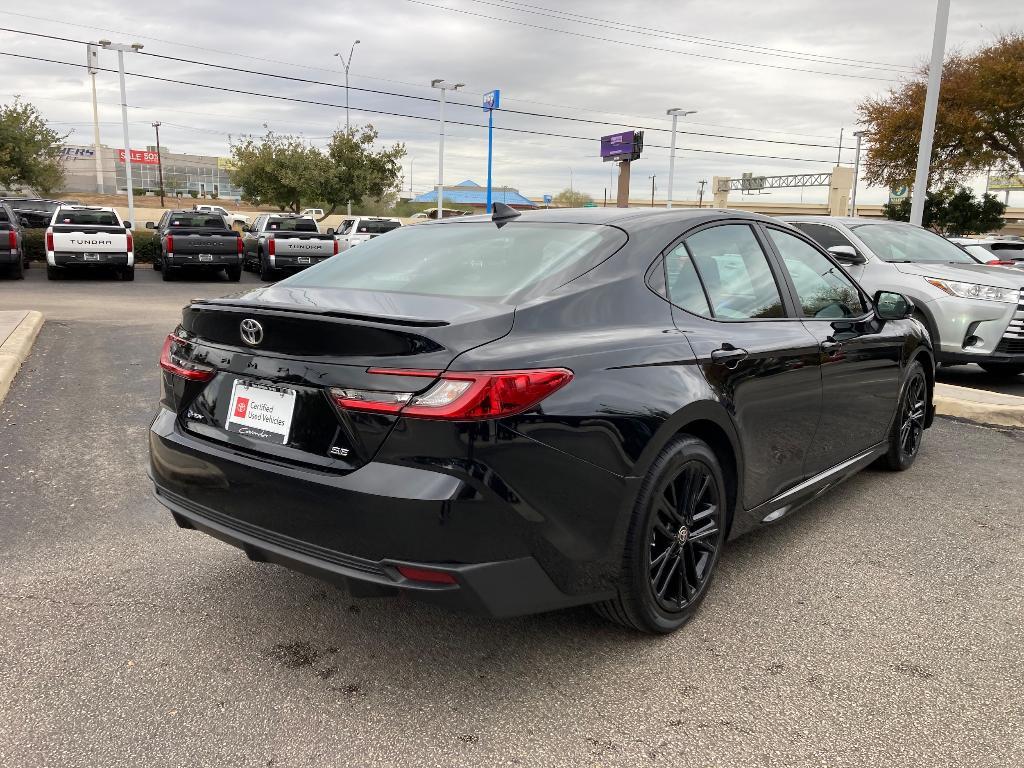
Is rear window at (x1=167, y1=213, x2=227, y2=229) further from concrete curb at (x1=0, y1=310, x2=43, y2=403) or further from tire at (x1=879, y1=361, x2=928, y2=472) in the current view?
tire at (x1=879, y1=361, x2=928, y2=472)

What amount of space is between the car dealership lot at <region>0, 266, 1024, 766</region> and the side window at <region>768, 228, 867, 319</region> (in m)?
1.13

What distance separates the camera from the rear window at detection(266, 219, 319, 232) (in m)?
21.5

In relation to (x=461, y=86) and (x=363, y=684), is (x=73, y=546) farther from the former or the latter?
(x=461, y=86)

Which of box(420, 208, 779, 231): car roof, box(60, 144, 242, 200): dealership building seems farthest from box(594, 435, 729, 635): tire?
box(60, 144, 242, 200): dealership building

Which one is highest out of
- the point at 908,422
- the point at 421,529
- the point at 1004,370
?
the point at 421,529

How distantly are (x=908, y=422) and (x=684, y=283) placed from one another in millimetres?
2689

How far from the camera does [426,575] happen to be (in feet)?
7.80

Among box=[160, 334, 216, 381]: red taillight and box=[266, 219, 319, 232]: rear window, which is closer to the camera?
box=[160, 334, 216, 381]: red taillight

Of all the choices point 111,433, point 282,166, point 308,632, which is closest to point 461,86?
point 282,166

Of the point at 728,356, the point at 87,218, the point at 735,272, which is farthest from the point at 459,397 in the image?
the point at 87,218

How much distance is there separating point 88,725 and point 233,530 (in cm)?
70

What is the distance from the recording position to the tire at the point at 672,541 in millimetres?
2760

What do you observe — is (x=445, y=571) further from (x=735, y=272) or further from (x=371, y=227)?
(x=371, y=227)

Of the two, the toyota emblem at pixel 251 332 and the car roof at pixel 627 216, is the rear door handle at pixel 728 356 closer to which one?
the car roof at pixel 627 216
